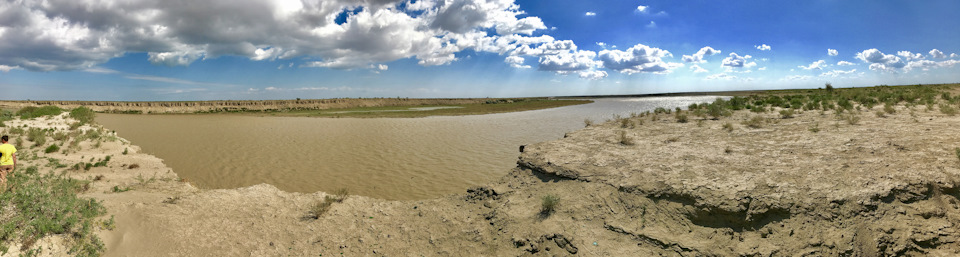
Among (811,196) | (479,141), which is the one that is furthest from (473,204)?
(479,141)

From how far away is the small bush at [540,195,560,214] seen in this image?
622 cm

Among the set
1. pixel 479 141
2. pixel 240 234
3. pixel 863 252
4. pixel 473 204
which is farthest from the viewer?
pixel 479 141

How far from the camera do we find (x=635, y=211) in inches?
231

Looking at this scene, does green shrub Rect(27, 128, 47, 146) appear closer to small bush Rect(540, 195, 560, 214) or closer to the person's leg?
the person's leg

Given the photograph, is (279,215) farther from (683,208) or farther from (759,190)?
(759,190)

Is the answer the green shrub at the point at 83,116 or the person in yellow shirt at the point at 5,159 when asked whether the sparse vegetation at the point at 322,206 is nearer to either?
the person in yellow shirt at the point at 5,159

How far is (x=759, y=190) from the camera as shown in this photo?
5.68 meters

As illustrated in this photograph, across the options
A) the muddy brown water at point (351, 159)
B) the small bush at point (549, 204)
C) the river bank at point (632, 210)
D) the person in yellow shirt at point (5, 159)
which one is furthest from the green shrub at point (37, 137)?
the small bush at point (549, 204)

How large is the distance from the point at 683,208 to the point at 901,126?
28.4ft

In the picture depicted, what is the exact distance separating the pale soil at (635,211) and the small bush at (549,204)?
140 millimetres

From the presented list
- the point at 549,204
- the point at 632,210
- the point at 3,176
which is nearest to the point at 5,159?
the point at 3,176

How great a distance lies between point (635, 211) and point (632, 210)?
52 mm

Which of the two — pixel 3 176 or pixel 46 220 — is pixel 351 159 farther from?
pixel 46 220

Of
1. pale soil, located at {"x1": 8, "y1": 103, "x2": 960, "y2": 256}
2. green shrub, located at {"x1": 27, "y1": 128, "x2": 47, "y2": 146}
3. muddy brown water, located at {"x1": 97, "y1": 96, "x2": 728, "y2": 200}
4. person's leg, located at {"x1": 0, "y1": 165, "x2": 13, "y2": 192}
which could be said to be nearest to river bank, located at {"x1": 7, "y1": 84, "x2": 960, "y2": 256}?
pale soil, located at {"x1": 8, "y1": 103, "x2": 960, "y2": 256}
